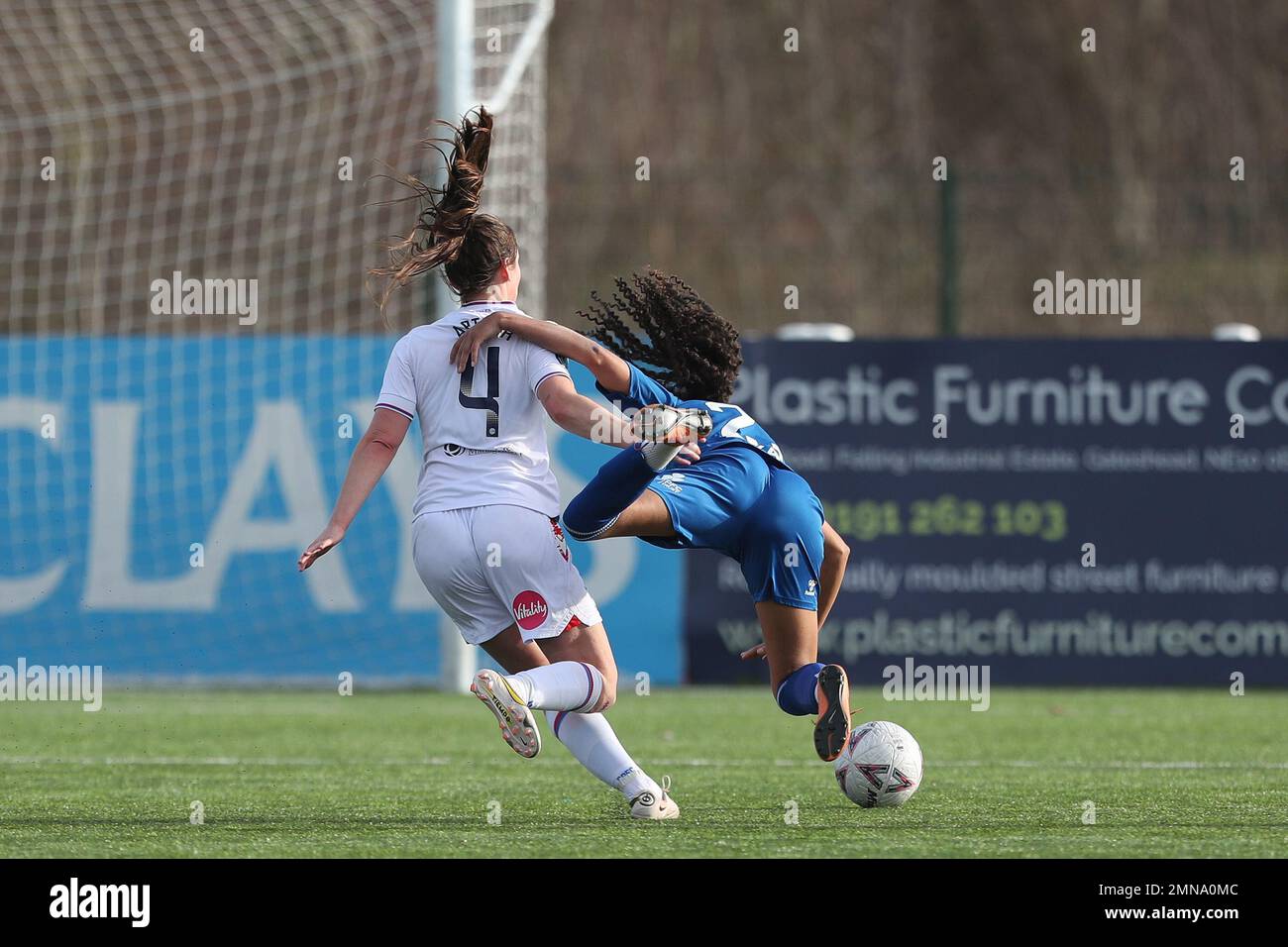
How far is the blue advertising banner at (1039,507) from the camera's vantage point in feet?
34.7

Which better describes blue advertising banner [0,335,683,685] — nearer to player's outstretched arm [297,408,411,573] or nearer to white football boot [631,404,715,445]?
player's outstretched arm [297,408,411,573]

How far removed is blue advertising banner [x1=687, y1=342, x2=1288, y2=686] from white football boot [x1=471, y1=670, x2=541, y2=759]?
19.1 feet

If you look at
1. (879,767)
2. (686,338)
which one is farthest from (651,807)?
(686,338)

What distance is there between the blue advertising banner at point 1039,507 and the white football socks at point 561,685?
5.54 metres

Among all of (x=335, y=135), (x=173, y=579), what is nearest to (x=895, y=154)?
(x=335, y=135)

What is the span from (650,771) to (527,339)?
240cm

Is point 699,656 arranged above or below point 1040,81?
below

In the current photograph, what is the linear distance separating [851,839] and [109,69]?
1098 centimetres

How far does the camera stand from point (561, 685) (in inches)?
198

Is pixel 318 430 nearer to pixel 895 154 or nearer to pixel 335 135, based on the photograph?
pixel 335 135
